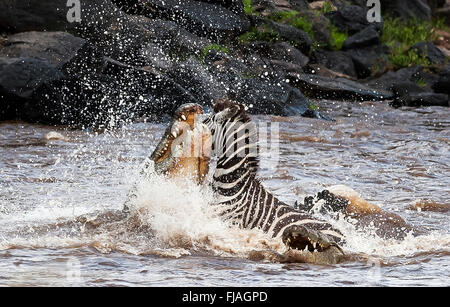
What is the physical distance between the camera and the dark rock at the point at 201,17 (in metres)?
16.3

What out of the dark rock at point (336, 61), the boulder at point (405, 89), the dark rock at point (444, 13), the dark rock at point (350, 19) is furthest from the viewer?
the dark rock at point (444, 13)

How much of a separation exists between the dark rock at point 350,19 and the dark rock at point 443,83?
300 cm

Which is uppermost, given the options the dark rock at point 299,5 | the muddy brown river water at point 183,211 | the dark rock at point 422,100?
the dark rock at point 299,5

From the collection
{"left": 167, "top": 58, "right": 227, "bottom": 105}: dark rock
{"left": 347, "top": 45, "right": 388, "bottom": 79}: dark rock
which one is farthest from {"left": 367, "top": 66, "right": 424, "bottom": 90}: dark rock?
{"left": 167, "top": 58, "right": 227, "bottom": 105}: dark rock

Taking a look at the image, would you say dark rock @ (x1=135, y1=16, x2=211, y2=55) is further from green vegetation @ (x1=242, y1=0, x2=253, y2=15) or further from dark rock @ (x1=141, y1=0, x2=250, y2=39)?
green vegetation @ (x1=242, y1=0, x2=253, y2=15)

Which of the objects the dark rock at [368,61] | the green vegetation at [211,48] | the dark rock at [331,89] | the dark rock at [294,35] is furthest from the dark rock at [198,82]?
the dark rock at [368,61]

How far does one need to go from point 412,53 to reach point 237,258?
15409mm

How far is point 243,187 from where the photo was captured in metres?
5.84

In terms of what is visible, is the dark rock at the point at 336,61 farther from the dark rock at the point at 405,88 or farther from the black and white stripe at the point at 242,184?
the black and white stripe at the point at 242,184

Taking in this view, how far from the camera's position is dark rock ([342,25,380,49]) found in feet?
65.0

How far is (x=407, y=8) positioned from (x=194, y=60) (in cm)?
1019

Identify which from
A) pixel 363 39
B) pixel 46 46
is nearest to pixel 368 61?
pixel 363 39

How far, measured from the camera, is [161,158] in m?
6.29

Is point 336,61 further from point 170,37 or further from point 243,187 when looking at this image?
point 243,187
